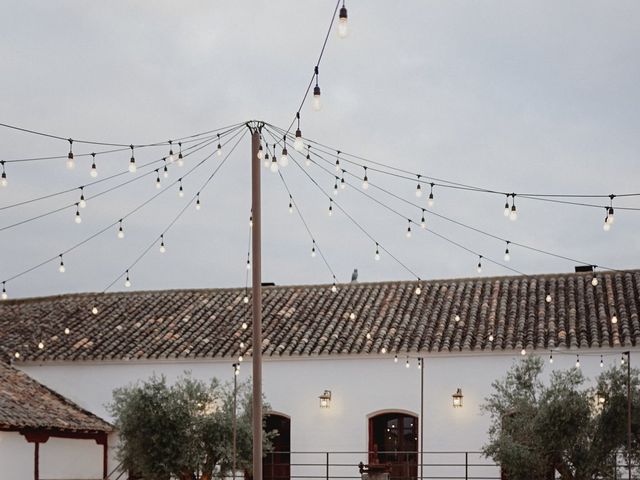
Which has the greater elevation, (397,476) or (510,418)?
(510,418)

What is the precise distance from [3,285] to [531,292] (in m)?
11.8

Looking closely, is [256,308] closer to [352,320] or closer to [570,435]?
[570,435]

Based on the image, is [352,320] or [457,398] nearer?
[457,398]

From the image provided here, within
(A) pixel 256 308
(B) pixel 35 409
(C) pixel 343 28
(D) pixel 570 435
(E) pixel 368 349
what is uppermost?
(C) pixel 343 28

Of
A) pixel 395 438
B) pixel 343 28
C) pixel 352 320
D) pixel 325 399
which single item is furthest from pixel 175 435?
pixel 343 28

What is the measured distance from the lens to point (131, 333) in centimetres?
2581

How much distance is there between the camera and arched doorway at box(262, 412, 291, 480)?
23.7 metres

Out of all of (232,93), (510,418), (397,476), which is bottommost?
(397,476)

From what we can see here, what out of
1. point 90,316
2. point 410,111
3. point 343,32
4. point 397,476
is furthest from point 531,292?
point 343,32

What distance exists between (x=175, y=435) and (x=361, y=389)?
4.74m

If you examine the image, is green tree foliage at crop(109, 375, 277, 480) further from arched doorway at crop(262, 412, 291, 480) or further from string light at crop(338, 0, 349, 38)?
string light at crop(338, 0, 349, 38)

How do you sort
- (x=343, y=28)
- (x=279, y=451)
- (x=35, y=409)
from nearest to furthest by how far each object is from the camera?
(x=343, y=28), (x=35, y=409), (x=279, y=451)

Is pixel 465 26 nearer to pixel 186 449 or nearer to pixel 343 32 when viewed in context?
pixel 343 32

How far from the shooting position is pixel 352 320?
81.4ft
